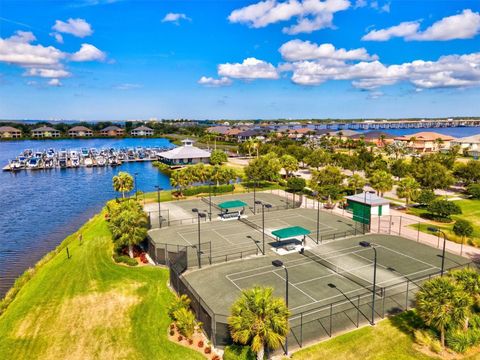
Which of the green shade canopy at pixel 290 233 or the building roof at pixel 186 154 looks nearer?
the green shade canopy at pixel 290 233

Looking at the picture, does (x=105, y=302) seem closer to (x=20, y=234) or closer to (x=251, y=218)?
(x=251, y=218)

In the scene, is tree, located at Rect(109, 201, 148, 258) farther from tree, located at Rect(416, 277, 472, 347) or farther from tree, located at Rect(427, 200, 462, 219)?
tree, located at Rect(427, 200, 462, 219)

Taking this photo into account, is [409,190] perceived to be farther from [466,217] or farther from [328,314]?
[328,314]

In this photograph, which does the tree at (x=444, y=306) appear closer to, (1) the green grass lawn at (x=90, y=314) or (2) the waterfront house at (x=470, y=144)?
(1) the green grass lawn at (x=90, y=314)

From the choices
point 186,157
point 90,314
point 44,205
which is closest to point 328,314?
point 90,314

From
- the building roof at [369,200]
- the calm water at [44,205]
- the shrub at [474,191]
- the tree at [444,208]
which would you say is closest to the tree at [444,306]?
the building roof at [369,200]

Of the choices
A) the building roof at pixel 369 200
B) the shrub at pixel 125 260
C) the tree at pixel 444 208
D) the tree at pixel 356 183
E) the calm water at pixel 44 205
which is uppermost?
the tree at pixel 356 183

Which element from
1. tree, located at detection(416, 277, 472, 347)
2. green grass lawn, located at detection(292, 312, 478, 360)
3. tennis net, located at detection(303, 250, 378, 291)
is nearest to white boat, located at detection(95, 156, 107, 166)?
tennis net, located at detection(303, 250, 378, 291)
